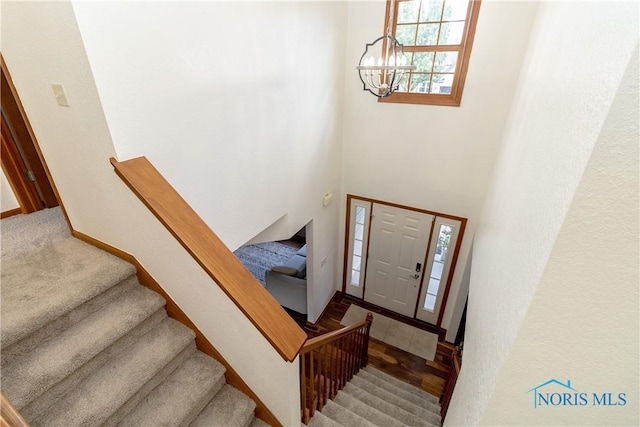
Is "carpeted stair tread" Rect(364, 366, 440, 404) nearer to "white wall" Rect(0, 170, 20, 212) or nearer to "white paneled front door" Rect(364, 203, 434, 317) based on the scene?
"white paneled front door" Rect(364, 203, 434, 317)

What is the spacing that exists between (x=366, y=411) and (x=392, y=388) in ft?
3.06

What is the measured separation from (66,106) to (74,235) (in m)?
0.97

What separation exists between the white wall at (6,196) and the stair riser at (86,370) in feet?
5.75

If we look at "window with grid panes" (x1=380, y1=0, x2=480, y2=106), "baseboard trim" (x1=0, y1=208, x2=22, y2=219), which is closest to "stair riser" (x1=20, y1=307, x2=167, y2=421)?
"baseboard trim" (x1=0, y1=208, x2=22, y2=219)

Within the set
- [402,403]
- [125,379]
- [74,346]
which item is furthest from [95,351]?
[402,403]

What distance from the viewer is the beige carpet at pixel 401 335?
176 inches

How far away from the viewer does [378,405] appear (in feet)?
9.84

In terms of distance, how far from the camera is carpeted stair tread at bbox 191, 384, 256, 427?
1771mm

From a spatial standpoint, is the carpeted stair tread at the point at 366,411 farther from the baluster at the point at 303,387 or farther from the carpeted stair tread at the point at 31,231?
the carpeted stair tread at the point at 31,231

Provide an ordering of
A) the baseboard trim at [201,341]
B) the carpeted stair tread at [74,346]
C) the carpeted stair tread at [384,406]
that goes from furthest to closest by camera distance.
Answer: the carpeted stair tread at [384,406]
the baseboard trim at [201,341]
the carpeted stair tread at [74,346]

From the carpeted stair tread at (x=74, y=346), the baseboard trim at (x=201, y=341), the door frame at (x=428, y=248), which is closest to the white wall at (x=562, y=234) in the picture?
the baseboard trim at (x=201, y=341)

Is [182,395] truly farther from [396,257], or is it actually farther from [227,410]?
[396,257]

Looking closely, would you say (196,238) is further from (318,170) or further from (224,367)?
(318,170)

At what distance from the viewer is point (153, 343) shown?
1.79 meters
